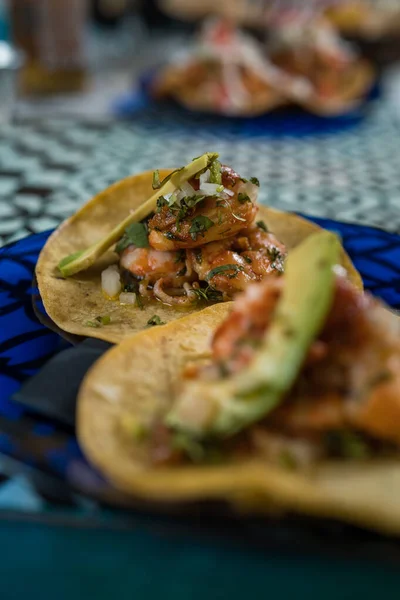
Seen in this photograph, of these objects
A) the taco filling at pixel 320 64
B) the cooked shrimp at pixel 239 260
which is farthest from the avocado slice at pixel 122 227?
the taco filling at pixel 320 64

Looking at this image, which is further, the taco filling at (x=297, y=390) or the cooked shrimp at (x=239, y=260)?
the cooked shrimp at (x=239, y=260)

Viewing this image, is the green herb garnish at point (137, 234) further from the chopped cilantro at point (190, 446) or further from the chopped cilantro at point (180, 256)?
the chopped cilantro at point (190, 446)

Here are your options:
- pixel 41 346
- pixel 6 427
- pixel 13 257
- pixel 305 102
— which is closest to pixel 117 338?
pixel 41 346

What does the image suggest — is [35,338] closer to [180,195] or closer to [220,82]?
[180,195]

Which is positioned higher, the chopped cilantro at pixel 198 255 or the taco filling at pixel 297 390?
the taco filling at pixel 297 390

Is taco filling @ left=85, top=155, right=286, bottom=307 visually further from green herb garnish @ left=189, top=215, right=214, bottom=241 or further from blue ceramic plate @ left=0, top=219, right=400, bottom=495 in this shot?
Result: blue ceramic plate @ left=0, top=219, right=400, bottom=495

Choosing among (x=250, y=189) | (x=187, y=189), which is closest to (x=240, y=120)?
(x=250, y=189)
